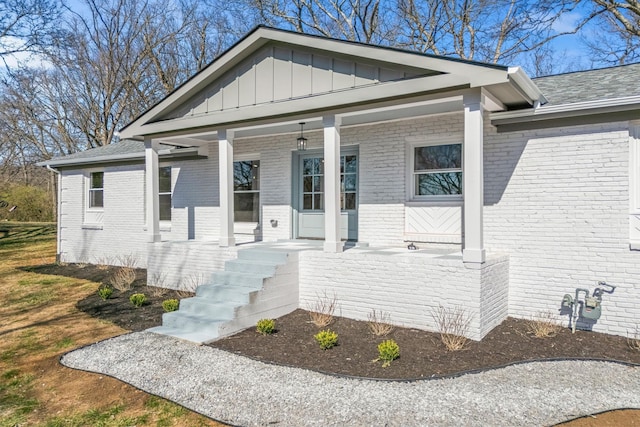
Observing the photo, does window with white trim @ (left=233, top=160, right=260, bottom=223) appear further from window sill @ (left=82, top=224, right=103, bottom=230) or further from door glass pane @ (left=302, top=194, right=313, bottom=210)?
window sill @ (left=82, top=224, right=103, bottom=230)

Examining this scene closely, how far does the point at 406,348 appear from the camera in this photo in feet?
18.1

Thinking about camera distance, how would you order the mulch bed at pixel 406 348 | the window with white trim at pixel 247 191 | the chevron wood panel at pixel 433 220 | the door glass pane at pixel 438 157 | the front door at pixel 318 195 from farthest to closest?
the window with white trim at pixel 247 191
the front door at pixel 318 195
the door glass pane at pixel 438 157
the chevron wood panel at pixel 433 220
the mulch bed at pixel 406 348

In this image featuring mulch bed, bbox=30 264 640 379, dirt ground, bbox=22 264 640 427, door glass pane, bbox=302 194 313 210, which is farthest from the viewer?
door glass pane, bbox=302 194 313 210

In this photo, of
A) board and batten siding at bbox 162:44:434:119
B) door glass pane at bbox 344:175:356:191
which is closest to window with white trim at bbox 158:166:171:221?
board and batten siding at bbox 162:44:434:119

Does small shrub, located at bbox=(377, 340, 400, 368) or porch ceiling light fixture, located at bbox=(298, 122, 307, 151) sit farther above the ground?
porch ceiling light fixture, located at bbox=(298, 122, 307, 151)

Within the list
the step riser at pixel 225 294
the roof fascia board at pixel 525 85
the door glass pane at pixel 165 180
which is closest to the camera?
the roof fascia board at pixel 525 85

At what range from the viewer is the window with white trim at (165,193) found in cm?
1205

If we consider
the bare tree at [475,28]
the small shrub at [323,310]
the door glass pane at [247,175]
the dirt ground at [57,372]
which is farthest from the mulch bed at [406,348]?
the bare tree at [475,28]

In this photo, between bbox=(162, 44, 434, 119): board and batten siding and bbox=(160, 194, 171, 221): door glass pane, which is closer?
bbox=(162, 44, 434, 119): board and batten siding

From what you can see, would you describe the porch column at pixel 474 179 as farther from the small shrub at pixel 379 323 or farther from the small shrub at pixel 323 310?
the small shrub at pixel 323 310

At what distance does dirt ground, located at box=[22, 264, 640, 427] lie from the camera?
15.4 feet

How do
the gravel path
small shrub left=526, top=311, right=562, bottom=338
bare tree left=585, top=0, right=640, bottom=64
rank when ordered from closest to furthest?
the gravel path
small shrub left=526, top=311, right=562, bottom=338
bare tree left=585, top=0, right=640, bottom=64

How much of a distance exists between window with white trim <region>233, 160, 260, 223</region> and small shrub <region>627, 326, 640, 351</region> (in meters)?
7.32

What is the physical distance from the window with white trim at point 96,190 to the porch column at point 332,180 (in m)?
9.33
